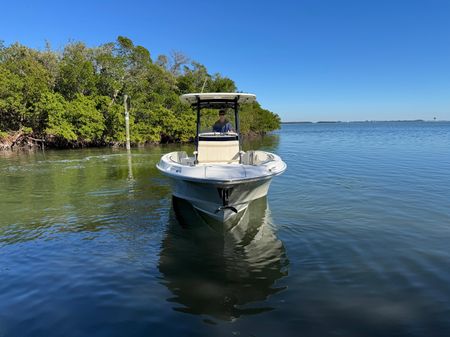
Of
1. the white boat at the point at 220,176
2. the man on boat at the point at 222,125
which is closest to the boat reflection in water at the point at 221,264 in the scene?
the white boat at the point at 220,176

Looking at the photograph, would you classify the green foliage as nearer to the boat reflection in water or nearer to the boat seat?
the boat seat

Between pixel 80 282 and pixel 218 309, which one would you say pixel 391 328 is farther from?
pixel 80 282

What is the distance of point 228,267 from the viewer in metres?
6.00

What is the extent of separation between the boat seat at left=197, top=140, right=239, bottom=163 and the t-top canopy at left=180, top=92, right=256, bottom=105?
134 centimetres

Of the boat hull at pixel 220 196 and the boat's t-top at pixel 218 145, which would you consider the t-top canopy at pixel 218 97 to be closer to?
the boat's t-top at pixel 218 145

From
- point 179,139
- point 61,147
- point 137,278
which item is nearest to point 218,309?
point 137,278

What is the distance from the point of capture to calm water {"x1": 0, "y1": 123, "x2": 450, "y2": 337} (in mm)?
4363

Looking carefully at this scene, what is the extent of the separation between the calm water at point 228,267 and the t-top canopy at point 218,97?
321 centimetres

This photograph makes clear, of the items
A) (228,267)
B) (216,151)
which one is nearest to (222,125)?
(216,151)

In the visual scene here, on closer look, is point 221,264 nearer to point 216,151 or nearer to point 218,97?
point 216,151

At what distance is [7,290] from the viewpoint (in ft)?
17.1

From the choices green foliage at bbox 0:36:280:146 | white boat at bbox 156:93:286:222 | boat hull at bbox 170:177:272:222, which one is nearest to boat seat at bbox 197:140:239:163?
white boat at bbox 156:93:286:222

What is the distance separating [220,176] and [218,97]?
3745mm

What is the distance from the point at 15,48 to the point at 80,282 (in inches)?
1518
